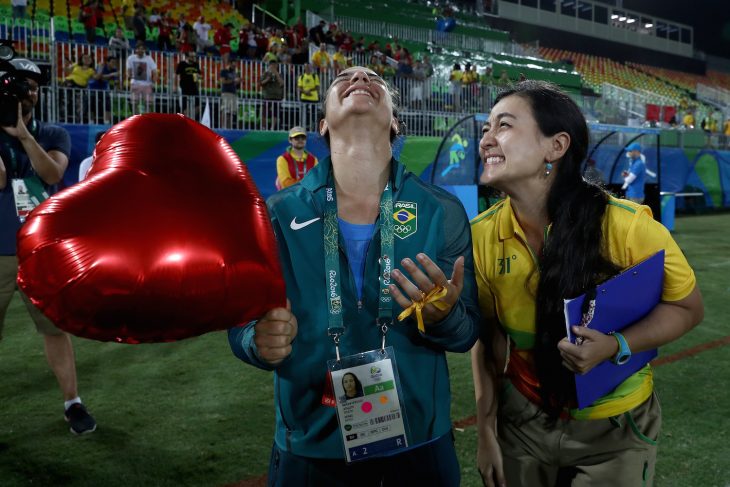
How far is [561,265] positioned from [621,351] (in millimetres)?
245

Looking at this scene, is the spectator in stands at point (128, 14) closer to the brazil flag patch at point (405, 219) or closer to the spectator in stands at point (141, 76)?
the spectator in stands at point (141, 76)

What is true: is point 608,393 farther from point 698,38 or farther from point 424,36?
point 698,38

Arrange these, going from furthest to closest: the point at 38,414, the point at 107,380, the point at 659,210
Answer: the point at 659,210 → the point at 107,380 → the point at 38,414

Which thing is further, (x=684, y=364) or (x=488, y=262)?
(x=684, y=364)

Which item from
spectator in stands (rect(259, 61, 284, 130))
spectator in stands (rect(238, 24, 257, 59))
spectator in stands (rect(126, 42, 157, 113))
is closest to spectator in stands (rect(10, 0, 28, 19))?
spectator in stands (rect(126, 42, 157, 113))

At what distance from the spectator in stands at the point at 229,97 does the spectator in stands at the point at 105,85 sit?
5.75 feet

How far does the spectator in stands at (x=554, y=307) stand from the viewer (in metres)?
1.49

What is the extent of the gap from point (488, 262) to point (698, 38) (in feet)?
132

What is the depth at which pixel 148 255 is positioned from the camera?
97 centimetres

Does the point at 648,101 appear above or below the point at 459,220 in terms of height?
above

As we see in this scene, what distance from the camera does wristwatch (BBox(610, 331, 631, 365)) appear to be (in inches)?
55.4

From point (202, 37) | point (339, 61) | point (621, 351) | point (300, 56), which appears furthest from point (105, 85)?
point (621, 351)

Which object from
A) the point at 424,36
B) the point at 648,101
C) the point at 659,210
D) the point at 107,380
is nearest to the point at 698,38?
the point at 648,101

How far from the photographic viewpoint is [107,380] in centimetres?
369
